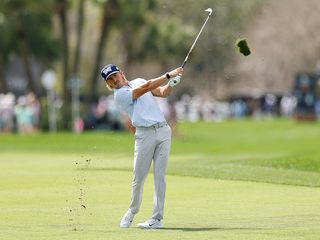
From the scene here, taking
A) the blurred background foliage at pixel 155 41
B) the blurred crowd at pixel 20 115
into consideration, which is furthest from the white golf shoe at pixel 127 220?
the blurred crowd at pixel 20 115

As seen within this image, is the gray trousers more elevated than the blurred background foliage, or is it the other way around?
the blurred background foliage

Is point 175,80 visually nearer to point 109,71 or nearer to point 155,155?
point 109,71

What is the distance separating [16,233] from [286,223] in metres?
3.50

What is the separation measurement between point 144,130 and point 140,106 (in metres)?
0.32

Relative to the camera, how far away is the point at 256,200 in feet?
63.5

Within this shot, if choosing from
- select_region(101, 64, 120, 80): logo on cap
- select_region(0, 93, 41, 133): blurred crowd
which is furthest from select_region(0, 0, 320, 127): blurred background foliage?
select_region(101, 64, 120, 80): logo on cap

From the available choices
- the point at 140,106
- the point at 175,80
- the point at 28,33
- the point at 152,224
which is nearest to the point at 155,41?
the point at 28,33

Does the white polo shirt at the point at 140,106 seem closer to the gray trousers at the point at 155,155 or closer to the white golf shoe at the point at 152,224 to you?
the gray trousers at the point at 155,155

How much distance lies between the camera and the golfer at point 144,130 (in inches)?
630

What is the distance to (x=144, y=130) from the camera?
1616 centimetres

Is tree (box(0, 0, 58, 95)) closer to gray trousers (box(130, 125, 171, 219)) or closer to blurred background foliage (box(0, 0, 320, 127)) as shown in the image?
blurred background foliage (box(0, 0, 320, 127))

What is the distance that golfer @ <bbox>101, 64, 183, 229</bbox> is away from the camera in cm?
1600

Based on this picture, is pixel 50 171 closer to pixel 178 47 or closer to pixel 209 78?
pixel 178 47

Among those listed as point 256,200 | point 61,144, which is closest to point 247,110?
point 61,144
